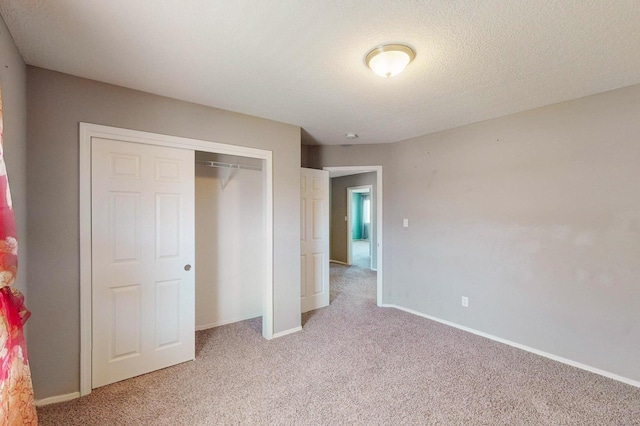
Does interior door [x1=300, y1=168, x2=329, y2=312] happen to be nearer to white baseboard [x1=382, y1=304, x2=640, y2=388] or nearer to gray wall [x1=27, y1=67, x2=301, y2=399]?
white baseboard [x1=382, y1=304, x2=640, y2=388]

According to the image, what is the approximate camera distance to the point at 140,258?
2.40m

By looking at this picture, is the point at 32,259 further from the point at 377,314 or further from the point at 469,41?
the point at 377,314

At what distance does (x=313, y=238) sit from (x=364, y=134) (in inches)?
62.6

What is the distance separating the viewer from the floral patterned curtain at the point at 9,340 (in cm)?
110

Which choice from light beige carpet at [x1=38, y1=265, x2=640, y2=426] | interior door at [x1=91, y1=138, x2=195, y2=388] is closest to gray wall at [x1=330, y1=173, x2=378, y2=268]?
light beige carpet at [x1=38, y1=265, x2=640, y2=426]

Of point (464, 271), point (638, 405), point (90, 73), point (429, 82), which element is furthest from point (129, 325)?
point (638, 405)

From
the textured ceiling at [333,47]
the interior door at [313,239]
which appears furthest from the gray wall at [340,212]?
the textured ceiling at [333,47]

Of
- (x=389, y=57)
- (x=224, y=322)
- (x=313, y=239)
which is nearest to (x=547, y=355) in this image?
(x=313, y=239)

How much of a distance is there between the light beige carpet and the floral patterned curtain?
875mm

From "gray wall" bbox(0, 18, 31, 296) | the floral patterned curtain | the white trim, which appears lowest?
the white trim

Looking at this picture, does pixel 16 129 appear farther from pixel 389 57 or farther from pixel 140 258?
pixel 389 57

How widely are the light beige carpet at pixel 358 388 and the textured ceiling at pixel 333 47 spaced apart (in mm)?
2399

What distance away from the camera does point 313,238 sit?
407 centimetres

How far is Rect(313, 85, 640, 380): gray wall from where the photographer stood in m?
2.35
